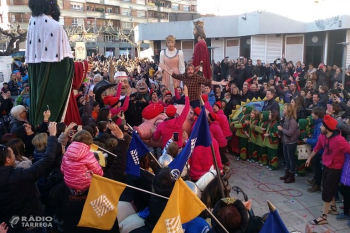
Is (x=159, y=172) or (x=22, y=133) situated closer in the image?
(x=159, y=172)

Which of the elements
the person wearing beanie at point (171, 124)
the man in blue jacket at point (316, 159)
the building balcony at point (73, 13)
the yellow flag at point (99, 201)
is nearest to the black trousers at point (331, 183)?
the man in blue jacket at point (316, 159)

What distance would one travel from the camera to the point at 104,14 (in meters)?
53.2

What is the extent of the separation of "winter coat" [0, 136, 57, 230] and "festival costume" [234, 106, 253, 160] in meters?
5.71

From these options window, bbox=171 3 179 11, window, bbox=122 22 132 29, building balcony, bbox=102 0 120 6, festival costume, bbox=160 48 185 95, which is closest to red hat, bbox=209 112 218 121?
festival costume, bbox=160 48 185 95

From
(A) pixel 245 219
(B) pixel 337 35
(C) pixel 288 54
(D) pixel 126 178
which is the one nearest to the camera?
(A) pixel 245 219

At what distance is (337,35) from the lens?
734 inches

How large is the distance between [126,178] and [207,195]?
3.60 ft

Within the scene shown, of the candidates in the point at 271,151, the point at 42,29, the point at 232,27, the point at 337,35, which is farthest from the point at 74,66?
the point at 232,27

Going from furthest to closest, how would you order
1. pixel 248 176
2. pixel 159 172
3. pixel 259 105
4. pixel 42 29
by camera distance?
1. pixel 259 105
2. pixel 248 176
3. pixel 42 29
4. pixel 159 172

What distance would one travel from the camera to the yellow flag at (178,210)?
3.13 meters

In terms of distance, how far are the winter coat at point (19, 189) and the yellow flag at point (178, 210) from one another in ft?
4.81

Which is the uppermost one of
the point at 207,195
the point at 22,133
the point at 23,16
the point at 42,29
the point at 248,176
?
the point at 23,16

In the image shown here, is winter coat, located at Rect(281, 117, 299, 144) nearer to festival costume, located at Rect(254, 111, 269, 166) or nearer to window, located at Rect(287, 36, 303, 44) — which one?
festival costume, located at Rect(254, 111, 269, 166)

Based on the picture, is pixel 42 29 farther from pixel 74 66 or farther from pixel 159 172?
pixel 159 172
